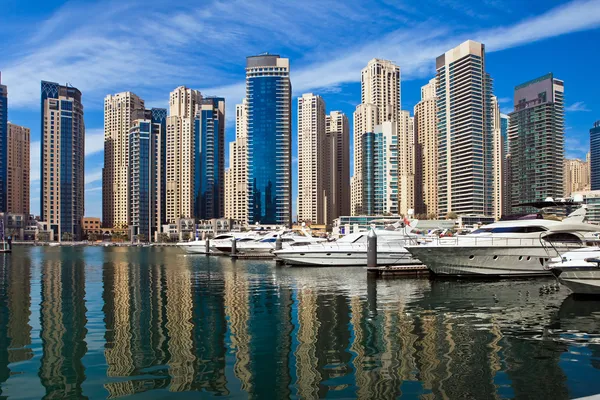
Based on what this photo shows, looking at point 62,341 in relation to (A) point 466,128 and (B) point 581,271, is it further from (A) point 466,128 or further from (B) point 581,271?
(A) point 466,128

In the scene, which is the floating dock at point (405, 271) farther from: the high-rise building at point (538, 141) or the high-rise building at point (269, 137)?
the high-rise building at point (269, 137)

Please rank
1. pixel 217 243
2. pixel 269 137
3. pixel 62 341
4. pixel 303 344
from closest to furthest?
pixel 303 344 → pixel 62 341 → pixel 217 243 → pixel 269 137

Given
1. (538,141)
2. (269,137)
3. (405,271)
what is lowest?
(405,271)

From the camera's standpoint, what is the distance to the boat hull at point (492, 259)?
3466 centimetres

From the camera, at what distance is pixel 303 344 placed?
16.2 meters

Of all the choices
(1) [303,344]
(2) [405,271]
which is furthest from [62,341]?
(2) [405,271]

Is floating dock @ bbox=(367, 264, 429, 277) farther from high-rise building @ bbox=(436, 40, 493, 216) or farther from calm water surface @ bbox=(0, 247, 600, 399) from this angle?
high-rise building @ bbox=(436, 40, 493, 216)

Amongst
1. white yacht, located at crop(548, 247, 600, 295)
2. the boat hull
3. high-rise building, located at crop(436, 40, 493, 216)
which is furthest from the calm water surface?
high-rise building, located at crop(436, 40, 493, 216)

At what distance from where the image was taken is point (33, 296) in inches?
1123

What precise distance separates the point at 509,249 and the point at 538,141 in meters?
168

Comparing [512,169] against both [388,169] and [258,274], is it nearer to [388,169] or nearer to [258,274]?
[388,169]

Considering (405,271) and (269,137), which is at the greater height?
(269,137)

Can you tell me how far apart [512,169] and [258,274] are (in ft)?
588

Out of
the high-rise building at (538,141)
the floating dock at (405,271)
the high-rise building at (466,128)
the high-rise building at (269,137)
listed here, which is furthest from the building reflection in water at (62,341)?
the high-rise building at (538,141)
